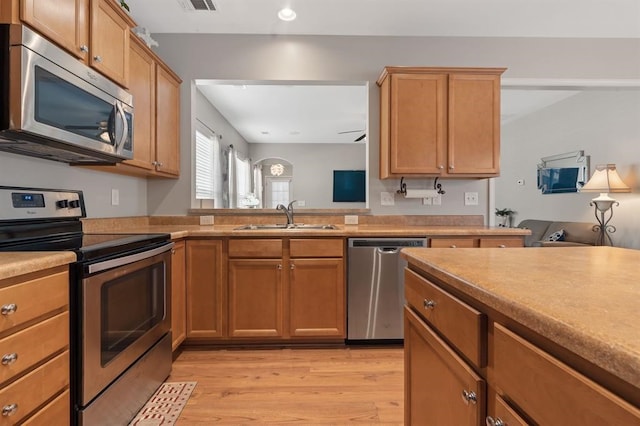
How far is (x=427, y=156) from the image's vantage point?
2762mm

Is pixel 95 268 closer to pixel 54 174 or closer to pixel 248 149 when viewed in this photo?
pixel 54 174

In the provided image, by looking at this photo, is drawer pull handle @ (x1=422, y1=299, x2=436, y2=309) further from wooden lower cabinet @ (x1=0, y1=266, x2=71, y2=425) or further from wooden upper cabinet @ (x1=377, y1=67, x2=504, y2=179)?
wooden upper cabinet @ (x1=377, y1=67, x2=504, y2=179)

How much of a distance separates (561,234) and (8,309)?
Result: 516cm

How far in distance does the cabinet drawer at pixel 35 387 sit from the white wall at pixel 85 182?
1015 mm

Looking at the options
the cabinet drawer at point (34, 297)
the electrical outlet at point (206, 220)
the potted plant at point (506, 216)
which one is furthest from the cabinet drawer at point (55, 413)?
the potted plant at point (506, 216)

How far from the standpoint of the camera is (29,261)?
1.05 metres

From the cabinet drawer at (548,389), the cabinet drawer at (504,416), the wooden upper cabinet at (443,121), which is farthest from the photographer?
the wooden upper cabinet at (443,121)

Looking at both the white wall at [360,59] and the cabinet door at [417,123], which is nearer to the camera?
the cabinet door at [417,123]

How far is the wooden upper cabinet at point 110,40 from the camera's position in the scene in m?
1.73

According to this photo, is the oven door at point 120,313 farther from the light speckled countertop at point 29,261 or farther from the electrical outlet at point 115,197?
the electrical outlet at point 115,197

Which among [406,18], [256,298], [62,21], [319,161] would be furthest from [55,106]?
[319,161]

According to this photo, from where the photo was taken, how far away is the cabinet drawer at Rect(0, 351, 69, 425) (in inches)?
39.1

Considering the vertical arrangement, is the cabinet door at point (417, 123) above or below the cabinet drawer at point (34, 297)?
above

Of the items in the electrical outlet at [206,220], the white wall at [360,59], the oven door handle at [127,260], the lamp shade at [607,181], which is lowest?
the oven door handle at [127,260]
